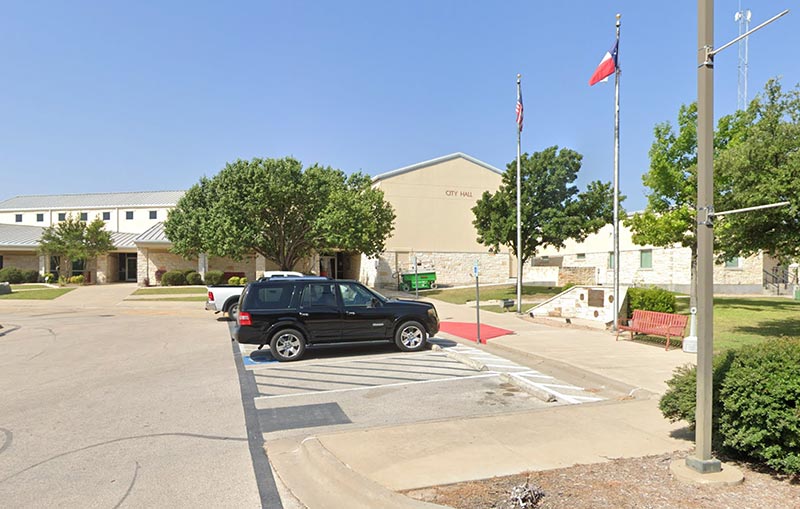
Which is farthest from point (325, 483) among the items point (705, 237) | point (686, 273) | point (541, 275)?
point (541, 275)

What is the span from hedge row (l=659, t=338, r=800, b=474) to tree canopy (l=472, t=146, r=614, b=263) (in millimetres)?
25205

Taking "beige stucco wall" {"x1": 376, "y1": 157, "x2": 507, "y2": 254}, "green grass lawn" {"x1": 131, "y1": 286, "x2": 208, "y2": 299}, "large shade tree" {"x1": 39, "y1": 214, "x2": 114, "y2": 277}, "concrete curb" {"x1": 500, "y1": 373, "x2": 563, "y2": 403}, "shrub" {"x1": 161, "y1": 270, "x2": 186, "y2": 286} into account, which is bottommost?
"green grass lawn" {"x1": 131, "y1": 286, "x2": 208, "y2": 299}

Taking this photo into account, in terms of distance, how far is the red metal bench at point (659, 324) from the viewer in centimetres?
1254

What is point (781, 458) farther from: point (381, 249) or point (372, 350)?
point (381, 249)

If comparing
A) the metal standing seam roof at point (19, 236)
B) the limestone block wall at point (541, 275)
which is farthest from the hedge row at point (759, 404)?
the metal standing seam roof at point (19, 236)

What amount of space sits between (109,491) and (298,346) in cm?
690

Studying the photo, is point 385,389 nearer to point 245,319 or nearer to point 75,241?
point 245,319

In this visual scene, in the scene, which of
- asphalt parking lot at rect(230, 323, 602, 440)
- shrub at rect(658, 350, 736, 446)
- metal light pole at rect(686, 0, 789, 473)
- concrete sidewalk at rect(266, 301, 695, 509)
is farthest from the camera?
asphalt parking lot at rect(230, 323, 602, 440)

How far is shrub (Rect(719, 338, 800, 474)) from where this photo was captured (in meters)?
4.48

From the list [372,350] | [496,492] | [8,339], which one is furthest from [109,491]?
[8,339]

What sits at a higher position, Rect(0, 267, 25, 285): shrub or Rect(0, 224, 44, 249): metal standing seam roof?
Rect(0, 224, 44, 249): metal standing seam roof

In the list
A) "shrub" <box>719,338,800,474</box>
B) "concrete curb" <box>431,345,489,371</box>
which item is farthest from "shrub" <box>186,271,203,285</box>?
"shrub" <box>719,338,800,474</box>

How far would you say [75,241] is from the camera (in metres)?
40.6

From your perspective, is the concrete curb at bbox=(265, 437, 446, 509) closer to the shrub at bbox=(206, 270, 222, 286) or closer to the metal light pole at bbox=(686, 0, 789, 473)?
the metal light pole at bbox=(686, 0, 789, 473)
